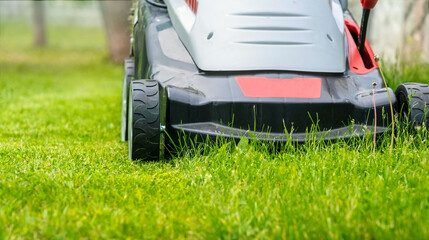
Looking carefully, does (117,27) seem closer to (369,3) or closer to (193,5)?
(193,5)

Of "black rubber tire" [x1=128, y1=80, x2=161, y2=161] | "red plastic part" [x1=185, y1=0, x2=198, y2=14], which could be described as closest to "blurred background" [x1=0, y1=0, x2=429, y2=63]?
"red plastic part" [x1=185, y1=0, x2=198, y2=14]

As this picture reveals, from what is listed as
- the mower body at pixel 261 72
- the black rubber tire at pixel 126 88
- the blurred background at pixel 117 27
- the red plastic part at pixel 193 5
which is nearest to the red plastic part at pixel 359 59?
the mower body at pixel 261 72

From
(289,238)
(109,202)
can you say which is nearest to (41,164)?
(109,202)

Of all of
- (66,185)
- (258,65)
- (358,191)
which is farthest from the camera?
(258,65)

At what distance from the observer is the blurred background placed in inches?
280

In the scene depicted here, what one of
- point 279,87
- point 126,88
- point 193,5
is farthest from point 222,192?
point 126,88

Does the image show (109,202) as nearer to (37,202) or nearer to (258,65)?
(37,202)

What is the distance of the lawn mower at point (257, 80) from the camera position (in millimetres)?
2887

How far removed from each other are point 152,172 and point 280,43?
3.21 ft

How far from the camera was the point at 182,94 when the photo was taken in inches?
114

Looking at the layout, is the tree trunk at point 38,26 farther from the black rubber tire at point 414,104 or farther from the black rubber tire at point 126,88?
the black rubber tire at point 414,104

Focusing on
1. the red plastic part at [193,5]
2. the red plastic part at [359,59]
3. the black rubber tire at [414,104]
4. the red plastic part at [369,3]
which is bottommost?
the black rubber tire at [414,104]

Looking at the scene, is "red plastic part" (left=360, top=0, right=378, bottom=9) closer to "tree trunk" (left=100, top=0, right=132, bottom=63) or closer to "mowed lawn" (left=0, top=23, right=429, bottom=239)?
"mowed lawn" (left=0, top=23, right=429, bottom=239)

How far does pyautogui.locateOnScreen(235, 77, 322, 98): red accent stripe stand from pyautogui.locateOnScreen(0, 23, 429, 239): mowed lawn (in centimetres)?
27
